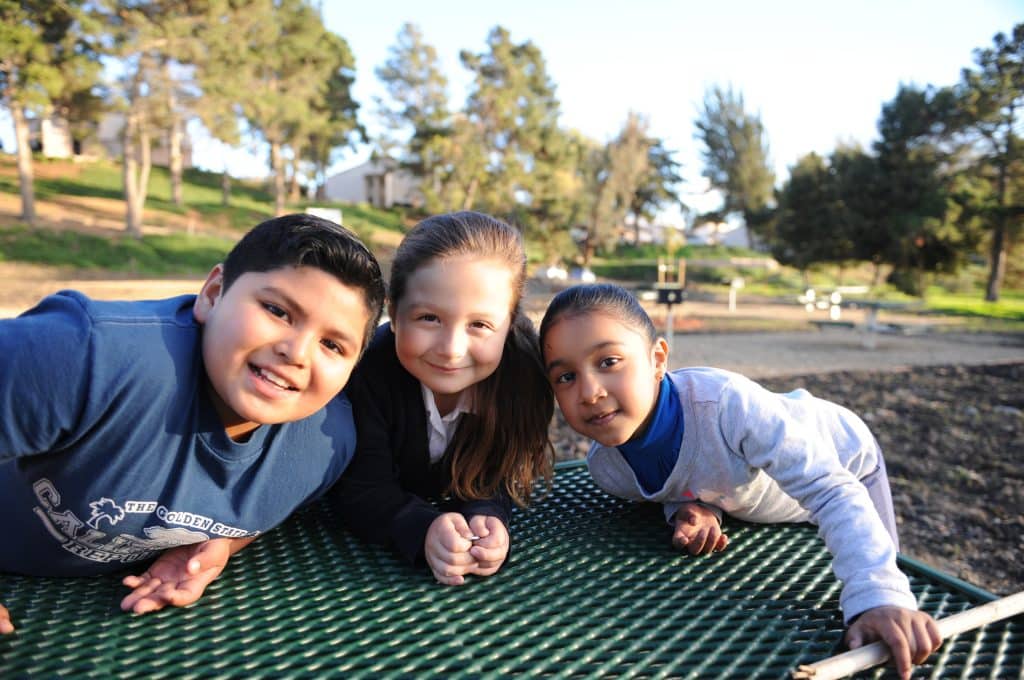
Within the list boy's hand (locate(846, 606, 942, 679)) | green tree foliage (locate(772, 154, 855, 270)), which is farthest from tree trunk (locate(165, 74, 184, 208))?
boy's hand (locate(846, 606, 942, 679))

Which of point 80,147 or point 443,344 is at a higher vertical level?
point 80,147

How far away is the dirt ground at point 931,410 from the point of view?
9.21 ft

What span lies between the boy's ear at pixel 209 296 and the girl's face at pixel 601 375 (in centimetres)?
66

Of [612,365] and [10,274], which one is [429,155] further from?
[612,365]

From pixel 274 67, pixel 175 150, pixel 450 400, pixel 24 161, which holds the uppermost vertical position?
pixel 274 67

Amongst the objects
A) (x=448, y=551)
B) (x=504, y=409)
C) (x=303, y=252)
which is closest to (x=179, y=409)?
(x=303, y=252)

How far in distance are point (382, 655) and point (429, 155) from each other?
25751 mm

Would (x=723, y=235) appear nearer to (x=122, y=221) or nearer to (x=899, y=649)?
(x=122, y=221)

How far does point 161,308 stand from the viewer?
1146 millimetres

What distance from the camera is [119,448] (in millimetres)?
1062

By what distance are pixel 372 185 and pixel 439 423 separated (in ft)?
140

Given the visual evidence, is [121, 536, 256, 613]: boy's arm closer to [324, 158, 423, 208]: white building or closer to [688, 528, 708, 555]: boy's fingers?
[688, 528, 708, 555]: boy's fingers

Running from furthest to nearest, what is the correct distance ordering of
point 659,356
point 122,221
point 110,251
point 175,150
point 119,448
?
point 175,150 < point 122,221 < point 110,251 < point 659,356 < point 119,448

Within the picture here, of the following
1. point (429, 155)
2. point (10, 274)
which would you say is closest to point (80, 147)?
point (429, 155)
